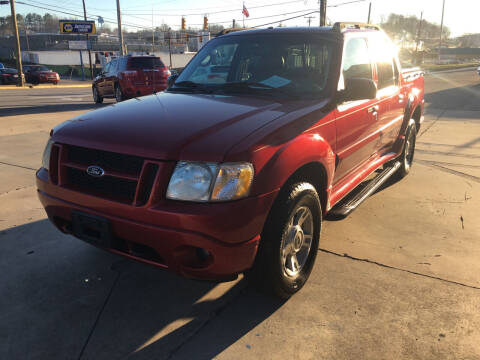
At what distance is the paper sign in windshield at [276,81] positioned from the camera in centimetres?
326

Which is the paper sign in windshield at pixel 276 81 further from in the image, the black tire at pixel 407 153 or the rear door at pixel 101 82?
the rear door at pixel 101 82

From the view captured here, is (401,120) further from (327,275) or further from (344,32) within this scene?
(327,275)

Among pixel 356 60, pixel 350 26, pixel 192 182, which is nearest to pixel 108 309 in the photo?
pixel 192 182

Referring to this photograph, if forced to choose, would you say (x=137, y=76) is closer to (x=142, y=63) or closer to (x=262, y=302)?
(x=142, y=63)

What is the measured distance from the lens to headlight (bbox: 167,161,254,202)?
2.17 meters

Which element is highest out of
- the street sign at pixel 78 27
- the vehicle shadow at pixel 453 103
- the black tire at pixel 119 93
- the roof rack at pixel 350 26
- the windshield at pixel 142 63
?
the street sign at pixel 78 27

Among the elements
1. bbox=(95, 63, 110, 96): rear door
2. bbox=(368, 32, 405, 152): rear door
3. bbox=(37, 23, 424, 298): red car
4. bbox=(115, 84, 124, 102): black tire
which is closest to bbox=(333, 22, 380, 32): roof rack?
bbox=(37, 23, 424, 298): red car

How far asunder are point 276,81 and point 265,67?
0.76 ft

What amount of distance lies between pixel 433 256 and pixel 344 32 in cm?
205

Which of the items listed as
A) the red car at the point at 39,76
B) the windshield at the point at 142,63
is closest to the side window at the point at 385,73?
the windshield at the point at 142,63

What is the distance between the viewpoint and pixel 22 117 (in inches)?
440

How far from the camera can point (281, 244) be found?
249 cm

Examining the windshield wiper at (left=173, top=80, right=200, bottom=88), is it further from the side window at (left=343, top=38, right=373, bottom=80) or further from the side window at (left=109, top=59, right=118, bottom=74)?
Result: the side window at (left=109, top=59, right=118, bottom=74)

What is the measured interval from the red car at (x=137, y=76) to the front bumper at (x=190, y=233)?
11.6 metres
